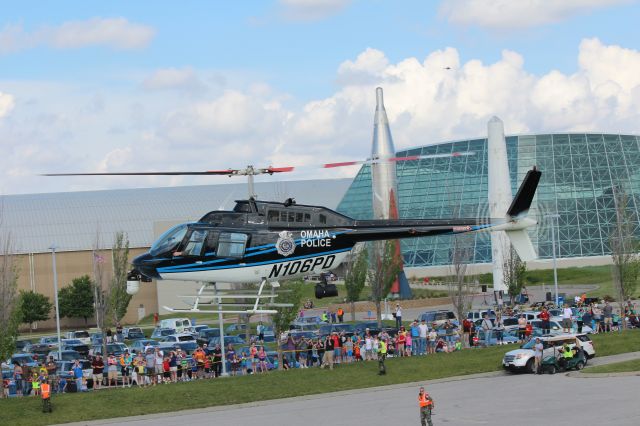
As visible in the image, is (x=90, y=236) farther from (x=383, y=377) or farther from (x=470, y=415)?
(x=470, y=415)

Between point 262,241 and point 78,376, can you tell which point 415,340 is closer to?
point 78,376

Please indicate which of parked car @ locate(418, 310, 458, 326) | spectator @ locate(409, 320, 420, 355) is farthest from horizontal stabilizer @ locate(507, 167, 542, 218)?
parked car @ locate(418, 310, 458, 326)

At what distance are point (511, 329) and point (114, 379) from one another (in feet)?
61.4

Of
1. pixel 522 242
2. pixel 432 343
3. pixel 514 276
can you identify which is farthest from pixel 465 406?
pixel 514 276

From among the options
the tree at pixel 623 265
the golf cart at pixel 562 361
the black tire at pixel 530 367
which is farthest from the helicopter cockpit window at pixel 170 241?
the tree at pixel 623 265

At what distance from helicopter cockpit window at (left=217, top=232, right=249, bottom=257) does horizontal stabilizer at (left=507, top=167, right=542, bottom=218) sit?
23.7ft

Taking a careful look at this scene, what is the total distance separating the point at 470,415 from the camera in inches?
1152

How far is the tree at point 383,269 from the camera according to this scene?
61438 mm

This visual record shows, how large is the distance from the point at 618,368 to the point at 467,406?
27.4ft

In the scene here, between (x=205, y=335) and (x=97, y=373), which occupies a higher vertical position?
(x=205, y=335)

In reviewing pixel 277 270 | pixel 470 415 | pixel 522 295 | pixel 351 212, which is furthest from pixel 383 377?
pixel 351 212

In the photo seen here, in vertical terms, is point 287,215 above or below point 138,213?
below

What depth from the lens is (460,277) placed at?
172 ft

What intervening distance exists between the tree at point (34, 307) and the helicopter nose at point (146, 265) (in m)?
56.5
